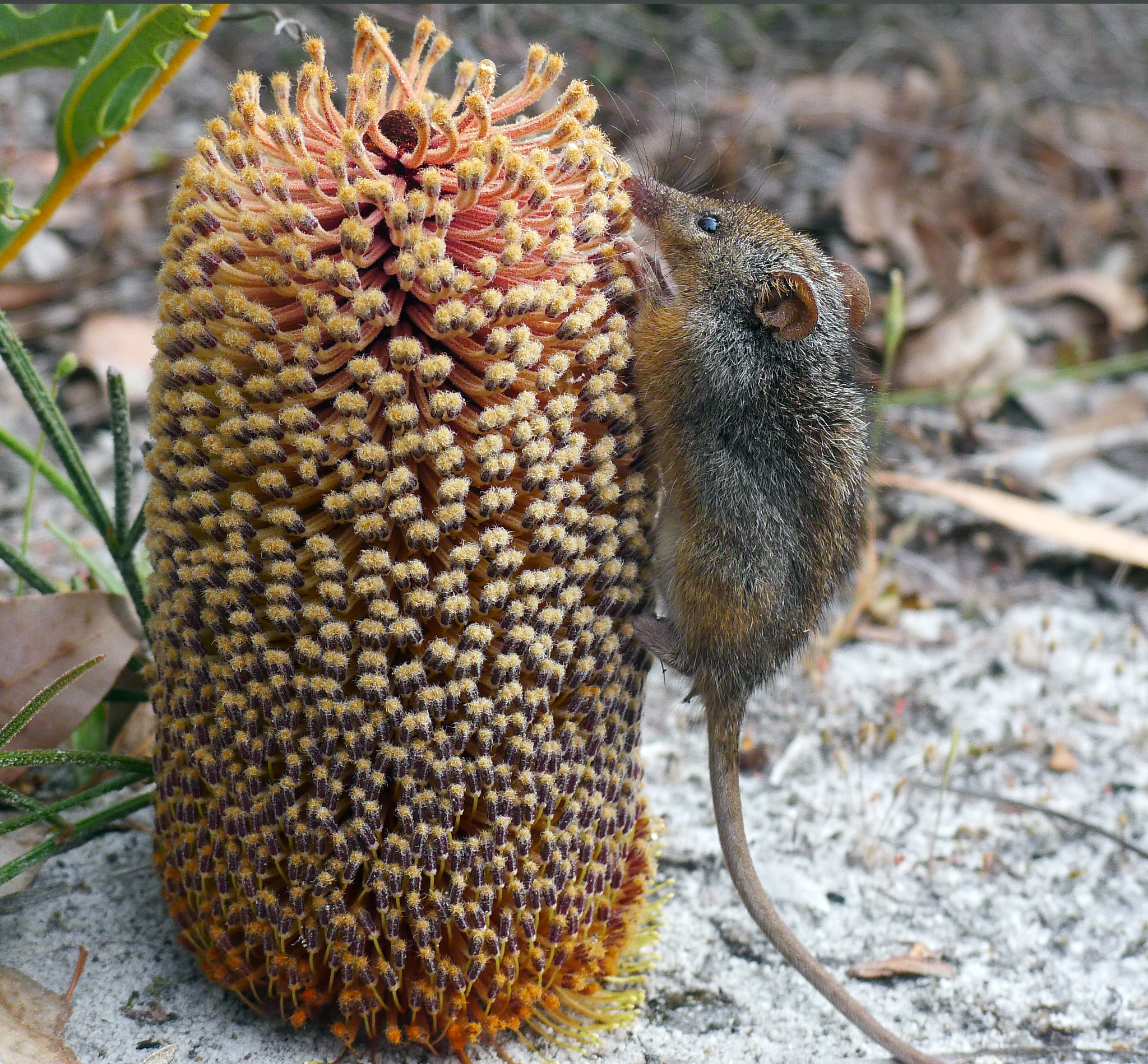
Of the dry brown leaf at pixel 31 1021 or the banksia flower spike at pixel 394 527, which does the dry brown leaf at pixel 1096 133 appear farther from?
the dry brown leaf at pixel 31 1021

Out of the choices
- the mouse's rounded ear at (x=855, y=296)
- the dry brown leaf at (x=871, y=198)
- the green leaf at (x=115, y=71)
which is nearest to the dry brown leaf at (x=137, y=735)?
the green leaf at (x=115, y=71)

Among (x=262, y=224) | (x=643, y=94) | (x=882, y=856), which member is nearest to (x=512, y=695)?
(x=262, y=224)

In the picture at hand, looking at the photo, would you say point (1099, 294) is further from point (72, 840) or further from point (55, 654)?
point (72, 840)

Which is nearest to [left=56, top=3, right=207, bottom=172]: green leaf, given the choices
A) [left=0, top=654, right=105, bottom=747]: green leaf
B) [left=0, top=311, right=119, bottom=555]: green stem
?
Answer: [left=0, top=311, right=119, bottom=555]: green stem

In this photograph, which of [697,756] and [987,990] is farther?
[697,756]

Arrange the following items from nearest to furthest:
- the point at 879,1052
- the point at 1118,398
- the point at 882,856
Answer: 1. the point at 879,1052
2. the point at 882,856
3. the point at 1118,398

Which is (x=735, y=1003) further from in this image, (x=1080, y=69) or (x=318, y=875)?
(x=1080, y=69)
